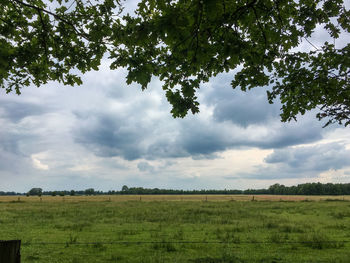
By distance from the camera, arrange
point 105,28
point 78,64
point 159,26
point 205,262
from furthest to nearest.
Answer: point 205,262 → point 78,64 → point 105,28 → point 159,26

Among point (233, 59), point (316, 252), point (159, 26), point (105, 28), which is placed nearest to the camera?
point (159, 26)

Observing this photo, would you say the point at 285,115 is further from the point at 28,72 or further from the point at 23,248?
the point at 23,248

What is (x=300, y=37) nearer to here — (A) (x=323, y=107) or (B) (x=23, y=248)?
(A) (x=323, y=107)

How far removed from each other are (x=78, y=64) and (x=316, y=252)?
12.9 m

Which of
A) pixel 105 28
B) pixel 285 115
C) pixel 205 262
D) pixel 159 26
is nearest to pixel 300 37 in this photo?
pixel 285 115

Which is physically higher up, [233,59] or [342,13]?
[342,13]

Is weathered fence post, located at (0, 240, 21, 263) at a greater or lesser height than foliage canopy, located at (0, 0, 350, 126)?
lesser

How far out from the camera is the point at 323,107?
11.7 metres

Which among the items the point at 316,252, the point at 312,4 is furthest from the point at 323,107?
the point at 316,252

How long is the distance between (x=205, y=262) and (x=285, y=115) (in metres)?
6.77

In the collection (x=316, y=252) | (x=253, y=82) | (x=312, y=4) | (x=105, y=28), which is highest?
(x=312, y=4)

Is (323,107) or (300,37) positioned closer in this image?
(300,37)

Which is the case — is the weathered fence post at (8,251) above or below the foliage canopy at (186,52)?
below

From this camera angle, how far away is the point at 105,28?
8.79 m
